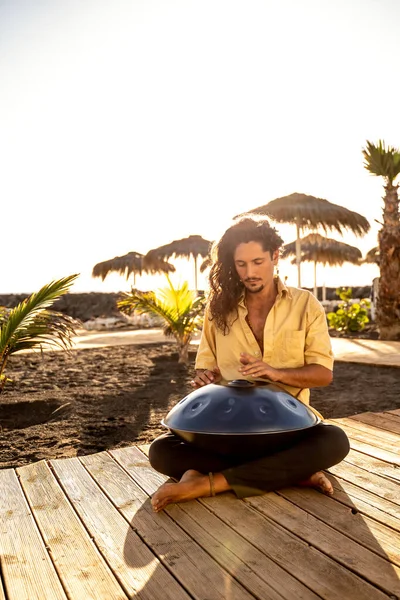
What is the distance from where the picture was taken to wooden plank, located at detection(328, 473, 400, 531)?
91.4 inches

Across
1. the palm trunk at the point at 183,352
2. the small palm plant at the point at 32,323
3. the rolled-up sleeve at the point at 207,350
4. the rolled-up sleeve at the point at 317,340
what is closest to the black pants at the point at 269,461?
the rolled-up sleeve at the point at 317,340

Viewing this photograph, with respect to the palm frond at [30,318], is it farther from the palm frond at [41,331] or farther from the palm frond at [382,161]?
the palm frond at [382,161]

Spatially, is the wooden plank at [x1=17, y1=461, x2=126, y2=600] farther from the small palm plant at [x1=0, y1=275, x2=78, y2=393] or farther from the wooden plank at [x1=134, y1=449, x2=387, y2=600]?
the small palm plant at [x1=0, y1=275, x2=78, y2=393]

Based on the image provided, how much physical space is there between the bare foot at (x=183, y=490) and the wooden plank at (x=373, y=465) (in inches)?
35.8

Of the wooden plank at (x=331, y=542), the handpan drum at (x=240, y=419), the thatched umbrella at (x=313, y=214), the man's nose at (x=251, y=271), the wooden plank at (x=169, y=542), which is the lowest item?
the wooden plank at (x=169, y=542)

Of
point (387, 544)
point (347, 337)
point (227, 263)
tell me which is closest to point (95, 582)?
point (387, 544)

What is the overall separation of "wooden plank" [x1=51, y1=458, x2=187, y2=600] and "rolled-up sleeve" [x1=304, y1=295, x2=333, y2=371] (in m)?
1.21

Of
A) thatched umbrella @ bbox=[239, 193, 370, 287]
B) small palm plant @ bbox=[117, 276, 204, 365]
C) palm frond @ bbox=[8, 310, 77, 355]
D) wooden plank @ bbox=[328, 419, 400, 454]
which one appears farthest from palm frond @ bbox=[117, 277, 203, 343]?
thatched umbrella @ bbox=[239, 193, 370, 287]

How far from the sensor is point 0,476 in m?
2.97

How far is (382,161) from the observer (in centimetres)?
1122

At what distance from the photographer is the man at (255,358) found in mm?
2516

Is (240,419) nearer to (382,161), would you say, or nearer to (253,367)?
(253,367)

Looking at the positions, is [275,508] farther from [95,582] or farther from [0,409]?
[0,409]

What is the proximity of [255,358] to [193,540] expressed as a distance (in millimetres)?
834
